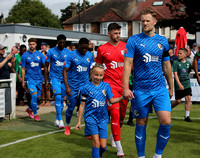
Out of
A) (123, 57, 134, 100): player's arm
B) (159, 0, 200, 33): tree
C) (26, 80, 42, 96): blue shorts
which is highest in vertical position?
(159, 0, 200, 33): tree

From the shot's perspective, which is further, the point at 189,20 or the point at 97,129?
the point at 189,20

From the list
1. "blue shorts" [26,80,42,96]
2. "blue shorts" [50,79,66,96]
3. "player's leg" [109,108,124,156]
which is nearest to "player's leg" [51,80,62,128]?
"blue shorts" [50,79,66,96]

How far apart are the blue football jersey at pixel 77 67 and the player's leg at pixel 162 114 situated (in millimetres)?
3170

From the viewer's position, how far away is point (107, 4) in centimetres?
7531

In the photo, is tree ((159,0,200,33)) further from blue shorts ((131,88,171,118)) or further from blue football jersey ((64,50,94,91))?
blue shorts ((131,88,171,118))

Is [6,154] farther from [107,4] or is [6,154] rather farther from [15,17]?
[15,17]

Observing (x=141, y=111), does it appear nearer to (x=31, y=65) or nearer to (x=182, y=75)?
(x=182, y=75)

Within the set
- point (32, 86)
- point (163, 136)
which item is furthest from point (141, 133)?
point (32, 86)

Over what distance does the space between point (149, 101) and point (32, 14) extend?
304 ft

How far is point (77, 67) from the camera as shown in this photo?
8430 mm

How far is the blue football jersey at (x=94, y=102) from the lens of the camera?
5855mm

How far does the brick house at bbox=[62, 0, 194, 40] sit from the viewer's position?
67688 millimetres

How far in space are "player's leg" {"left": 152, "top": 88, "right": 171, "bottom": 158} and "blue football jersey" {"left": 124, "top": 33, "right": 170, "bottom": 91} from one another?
0.14 meters

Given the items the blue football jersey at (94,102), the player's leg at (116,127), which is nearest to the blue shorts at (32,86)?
the player's leg at (116,127)
